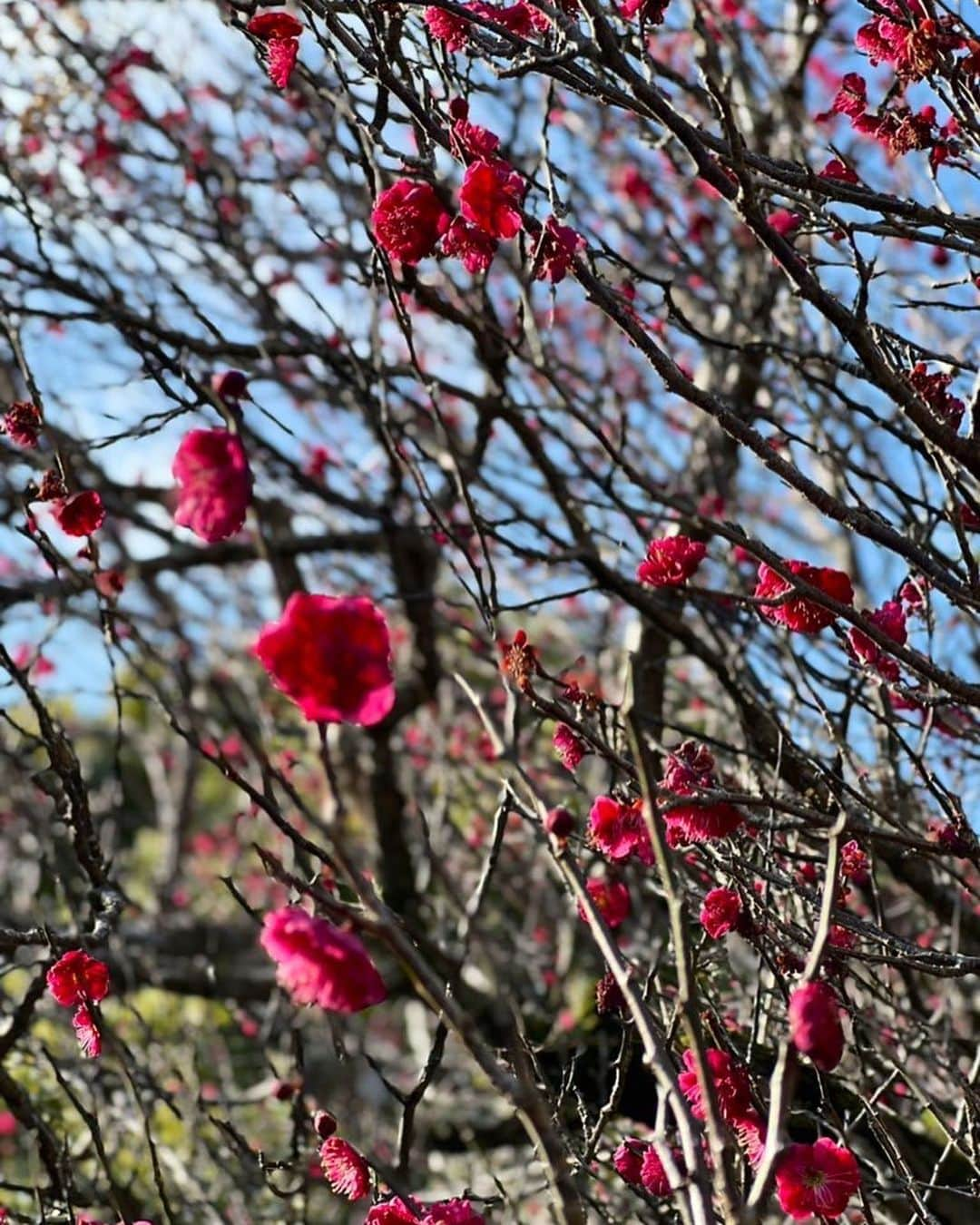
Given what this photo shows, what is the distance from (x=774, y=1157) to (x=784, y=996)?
0.82m

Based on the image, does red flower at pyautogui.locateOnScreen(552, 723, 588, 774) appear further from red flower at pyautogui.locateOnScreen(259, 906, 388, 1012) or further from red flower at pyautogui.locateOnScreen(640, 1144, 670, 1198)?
red flower at pyautogui.locateOnScreen(259, 906, 388, 1012)

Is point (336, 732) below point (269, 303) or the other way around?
below

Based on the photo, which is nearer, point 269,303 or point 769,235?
point 769,235

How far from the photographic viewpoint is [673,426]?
6.05m

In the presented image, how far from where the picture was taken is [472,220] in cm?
208

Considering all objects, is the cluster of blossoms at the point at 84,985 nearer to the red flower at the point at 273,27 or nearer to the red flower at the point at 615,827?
the red flower at the point at 615,827

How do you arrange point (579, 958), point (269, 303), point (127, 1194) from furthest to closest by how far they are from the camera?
point (579, 958)
point (269, 303)
point (127, 1194)

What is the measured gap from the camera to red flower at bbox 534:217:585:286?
2119 mm

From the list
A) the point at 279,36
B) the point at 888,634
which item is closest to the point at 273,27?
the point at 279,36

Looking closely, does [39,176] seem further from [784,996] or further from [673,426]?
[784,996]

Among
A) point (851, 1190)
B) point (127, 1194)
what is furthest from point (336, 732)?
point (851, 1190)

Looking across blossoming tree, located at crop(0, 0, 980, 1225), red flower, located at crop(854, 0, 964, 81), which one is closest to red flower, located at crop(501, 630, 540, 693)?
blossoming tree, located at crop(0, 0, 980, 1225)

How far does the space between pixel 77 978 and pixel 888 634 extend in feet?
4.89

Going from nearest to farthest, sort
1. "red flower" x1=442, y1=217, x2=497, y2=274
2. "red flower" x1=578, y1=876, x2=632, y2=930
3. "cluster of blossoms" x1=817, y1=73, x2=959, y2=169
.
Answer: "red flower" x1=442, y1=217, x2=497, y2=274, "cluster of blossoms" x1=817, y1=73, x2=959, y2=169, "red flower" x1=578, y1=876, x2=632, y2=930
